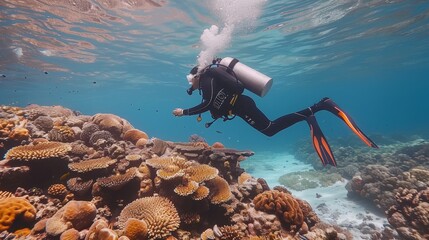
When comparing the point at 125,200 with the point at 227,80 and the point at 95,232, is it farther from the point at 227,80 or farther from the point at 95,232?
the point at 227,80

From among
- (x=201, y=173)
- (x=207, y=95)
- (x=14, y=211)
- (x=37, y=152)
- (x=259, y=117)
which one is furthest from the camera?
(x=259, y=117)

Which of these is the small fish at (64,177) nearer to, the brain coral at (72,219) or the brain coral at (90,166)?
the brain coral at (90,166)

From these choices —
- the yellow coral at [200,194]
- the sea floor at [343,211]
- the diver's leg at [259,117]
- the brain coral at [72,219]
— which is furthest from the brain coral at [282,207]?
the sea floor at [343,211]

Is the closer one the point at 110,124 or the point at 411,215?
the point at 110,124

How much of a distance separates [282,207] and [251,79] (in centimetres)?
347

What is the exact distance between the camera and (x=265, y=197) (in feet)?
17.7

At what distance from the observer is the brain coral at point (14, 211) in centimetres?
391

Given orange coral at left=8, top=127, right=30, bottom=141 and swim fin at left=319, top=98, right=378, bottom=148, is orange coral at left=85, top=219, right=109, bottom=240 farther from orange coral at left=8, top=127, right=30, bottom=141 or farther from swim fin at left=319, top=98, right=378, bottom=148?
swim fin at left=319, top=98, right=378, bottom=148

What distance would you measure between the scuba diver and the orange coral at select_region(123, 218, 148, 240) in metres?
3.41

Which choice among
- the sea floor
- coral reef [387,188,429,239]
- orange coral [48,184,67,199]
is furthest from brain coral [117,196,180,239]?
the sea floor

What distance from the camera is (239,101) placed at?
6871 mm

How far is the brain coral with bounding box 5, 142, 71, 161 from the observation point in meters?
4.87

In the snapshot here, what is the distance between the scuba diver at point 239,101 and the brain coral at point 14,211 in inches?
146

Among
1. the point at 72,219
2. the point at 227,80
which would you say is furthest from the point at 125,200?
the point at 227,80
